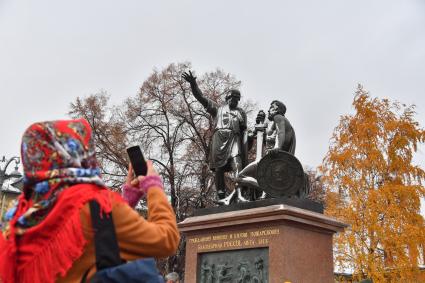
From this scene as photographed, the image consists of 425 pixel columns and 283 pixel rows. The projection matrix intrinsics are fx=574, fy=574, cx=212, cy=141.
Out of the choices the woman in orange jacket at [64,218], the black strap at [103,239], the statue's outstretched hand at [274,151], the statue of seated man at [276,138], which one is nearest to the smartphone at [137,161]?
the woman in orange jacket at [64,218]

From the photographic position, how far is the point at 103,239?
76.8 inches

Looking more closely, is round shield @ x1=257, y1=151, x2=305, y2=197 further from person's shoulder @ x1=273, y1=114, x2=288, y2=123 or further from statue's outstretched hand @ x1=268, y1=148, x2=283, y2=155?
person's shoulder @ x1=273, y1=114, x2=288, y2=123

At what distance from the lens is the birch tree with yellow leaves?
19.6 meters

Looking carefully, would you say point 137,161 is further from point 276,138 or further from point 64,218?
point 276,138

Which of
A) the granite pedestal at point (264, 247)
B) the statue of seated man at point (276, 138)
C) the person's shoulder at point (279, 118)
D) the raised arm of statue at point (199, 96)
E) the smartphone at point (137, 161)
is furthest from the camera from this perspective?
the raised arm of statue at point (199, 96)

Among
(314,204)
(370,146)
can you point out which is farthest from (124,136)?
(314,204)

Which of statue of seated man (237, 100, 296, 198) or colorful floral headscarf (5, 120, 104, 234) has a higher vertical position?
statue of seated man (237, 100, 296, 198)

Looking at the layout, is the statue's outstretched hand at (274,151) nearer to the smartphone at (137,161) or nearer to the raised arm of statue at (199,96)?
the raised arm of statue at (199,96)

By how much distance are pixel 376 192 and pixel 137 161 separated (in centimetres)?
1873

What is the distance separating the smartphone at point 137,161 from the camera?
7.86ft

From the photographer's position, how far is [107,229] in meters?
1.96

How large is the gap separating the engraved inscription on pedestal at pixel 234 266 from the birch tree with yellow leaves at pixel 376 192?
11.4m

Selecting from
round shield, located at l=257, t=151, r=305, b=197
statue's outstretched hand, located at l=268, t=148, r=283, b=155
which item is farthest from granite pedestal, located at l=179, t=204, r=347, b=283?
statue's outstretched hand, located at l=268, t=148, r=283, b=155

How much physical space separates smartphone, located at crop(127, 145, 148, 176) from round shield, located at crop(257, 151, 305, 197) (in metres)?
7.20
